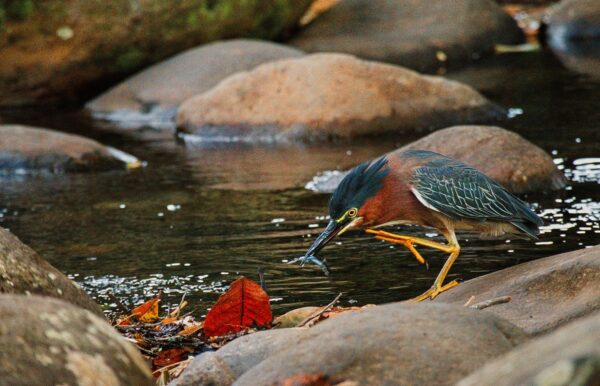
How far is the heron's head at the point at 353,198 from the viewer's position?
17.2 feet

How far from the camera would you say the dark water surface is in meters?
6.81

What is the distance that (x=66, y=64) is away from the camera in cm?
1600

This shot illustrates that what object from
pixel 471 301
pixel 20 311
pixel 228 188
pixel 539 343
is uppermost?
pixel 539 343

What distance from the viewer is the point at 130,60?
16.5 m

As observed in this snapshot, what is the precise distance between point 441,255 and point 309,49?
1093 cm

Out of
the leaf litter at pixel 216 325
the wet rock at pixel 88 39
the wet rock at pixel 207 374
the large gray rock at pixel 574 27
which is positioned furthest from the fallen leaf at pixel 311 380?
the large gray rock at pixel 574 27

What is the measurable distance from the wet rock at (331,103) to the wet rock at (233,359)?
839cm

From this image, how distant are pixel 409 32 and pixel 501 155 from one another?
9.69 metres

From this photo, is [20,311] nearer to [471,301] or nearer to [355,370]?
[355,370]

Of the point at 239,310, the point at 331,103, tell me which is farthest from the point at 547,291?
the point at 331,103

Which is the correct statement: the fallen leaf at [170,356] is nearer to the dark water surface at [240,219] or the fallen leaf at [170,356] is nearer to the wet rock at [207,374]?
the wet rock at [207,374]

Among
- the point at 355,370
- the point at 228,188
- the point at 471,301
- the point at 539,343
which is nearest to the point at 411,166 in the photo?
the point at 471,301

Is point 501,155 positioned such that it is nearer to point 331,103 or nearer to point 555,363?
point 331,103

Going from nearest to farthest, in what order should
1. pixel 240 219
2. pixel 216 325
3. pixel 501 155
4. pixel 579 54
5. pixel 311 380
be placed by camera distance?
pixel 311 380 → pixel 216 325 → pixel 240 219 → pixel 501 155 → pixel 579 54
